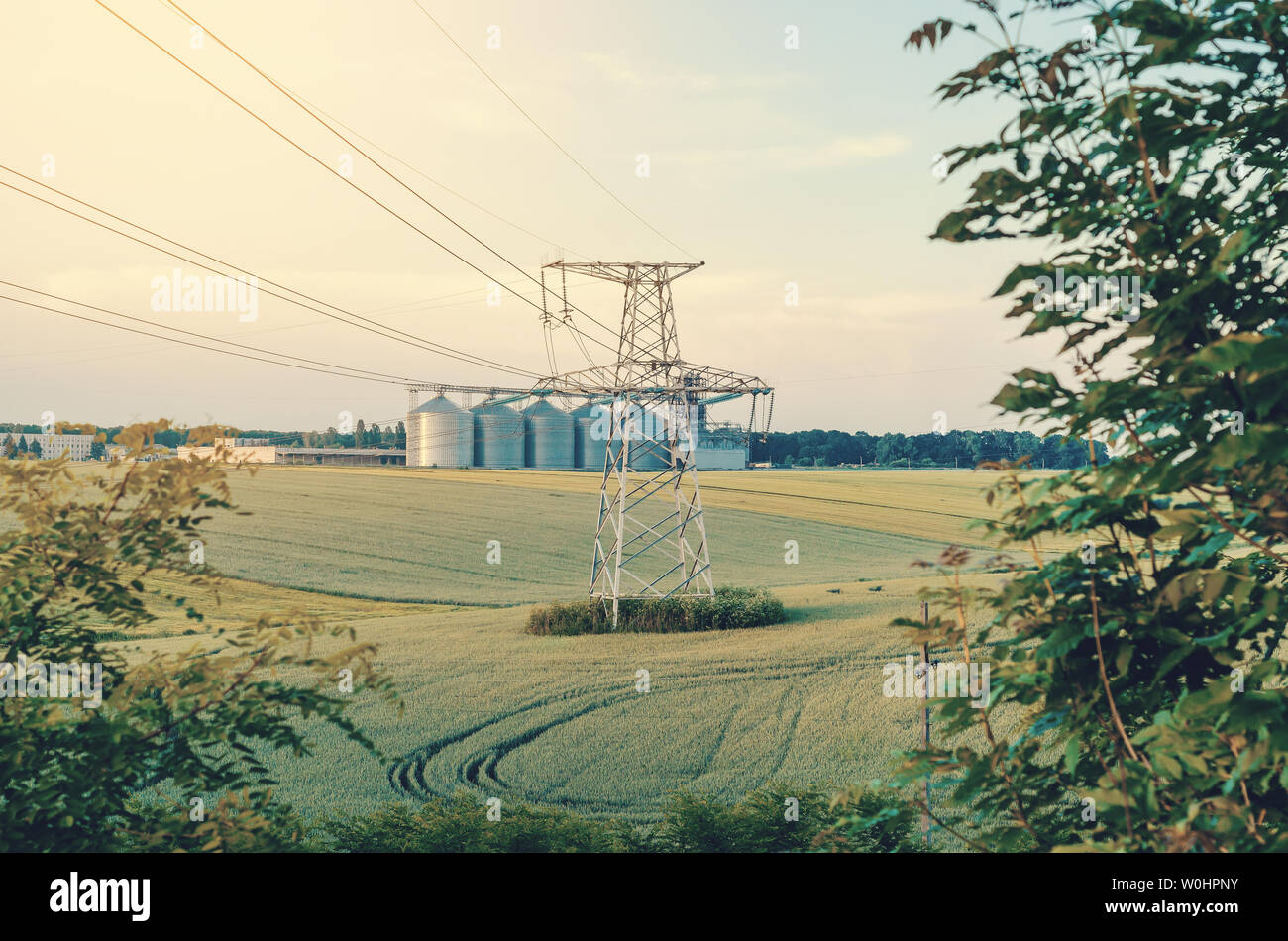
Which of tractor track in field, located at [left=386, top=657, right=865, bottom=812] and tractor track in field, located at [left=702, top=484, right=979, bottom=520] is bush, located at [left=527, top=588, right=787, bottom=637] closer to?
tractor track in field, located at [left=386, top=657, right=865, bottom=812]

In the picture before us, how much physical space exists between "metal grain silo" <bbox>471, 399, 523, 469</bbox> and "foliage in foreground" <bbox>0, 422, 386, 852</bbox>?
68016 millimetres

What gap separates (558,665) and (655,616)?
4466mm

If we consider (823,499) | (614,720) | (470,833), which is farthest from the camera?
(823,499)

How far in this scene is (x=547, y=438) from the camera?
69.7 meters

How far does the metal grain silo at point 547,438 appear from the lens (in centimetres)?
6919

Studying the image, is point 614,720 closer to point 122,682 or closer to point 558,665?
point 558,665

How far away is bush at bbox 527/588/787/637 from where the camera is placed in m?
22.5

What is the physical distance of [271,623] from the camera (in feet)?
12.7

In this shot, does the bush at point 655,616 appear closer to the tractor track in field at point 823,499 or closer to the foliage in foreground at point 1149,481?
the foliage in foreground at point 1149,481

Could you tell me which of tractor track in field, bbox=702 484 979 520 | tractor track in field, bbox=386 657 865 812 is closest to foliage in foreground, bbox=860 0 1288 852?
tractor track in field, bbox=386 657 865 812

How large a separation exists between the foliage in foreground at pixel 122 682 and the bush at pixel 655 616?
1867cm

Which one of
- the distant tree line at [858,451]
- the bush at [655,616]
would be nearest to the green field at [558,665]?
the bush at [655,616]

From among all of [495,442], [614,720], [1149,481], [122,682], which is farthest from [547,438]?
[1149,481]

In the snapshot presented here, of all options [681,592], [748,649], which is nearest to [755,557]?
[681,592]
